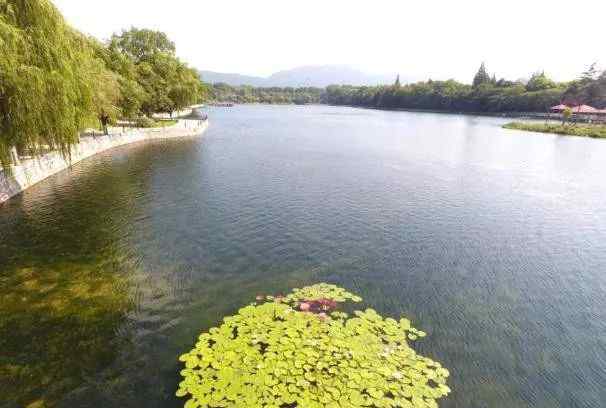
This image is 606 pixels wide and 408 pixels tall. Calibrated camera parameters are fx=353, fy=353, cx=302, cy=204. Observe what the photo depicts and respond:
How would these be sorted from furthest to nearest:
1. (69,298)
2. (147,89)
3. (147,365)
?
1. (147,89)
2. (69,298)
3. (147,365)

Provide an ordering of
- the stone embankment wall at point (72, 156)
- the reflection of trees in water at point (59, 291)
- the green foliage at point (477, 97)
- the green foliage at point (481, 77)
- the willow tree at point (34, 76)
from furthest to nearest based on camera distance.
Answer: the green foliage at point (481, 77) → the green foliage at point (477, 97) → the stone embankment wall at point (72, 156) → the willow tree at point (34, 76) → the reflection of trees in water at point (59, 291)

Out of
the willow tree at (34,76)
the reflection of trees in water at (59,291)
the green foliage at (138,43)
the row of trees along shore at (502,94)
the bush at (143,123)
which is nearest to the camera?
the reflection of trees in water at (59,291)

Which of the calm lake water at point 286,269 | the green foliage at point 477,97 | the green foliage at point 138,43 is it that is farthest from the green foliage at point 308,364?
the green foliage at point 477,97

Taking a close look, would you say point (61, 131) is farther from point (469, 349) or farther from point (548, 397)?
point (548, 397)

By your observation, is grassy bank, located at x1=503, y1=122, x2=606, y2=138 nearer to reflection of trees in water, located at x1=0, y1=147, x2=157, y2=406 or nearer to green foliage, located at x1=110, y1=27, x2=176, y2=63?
green foliage, located at x1=110, y1=27, x2=176, y2=63

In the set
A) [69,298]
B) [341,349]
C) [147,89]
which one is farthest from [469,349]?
[147,89]

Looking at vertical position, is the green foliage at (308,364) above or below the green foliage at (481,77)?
below

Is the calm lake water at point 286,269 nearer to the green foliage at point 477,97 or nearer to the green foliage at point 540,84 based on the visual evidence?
the green foliage at point 477,97
